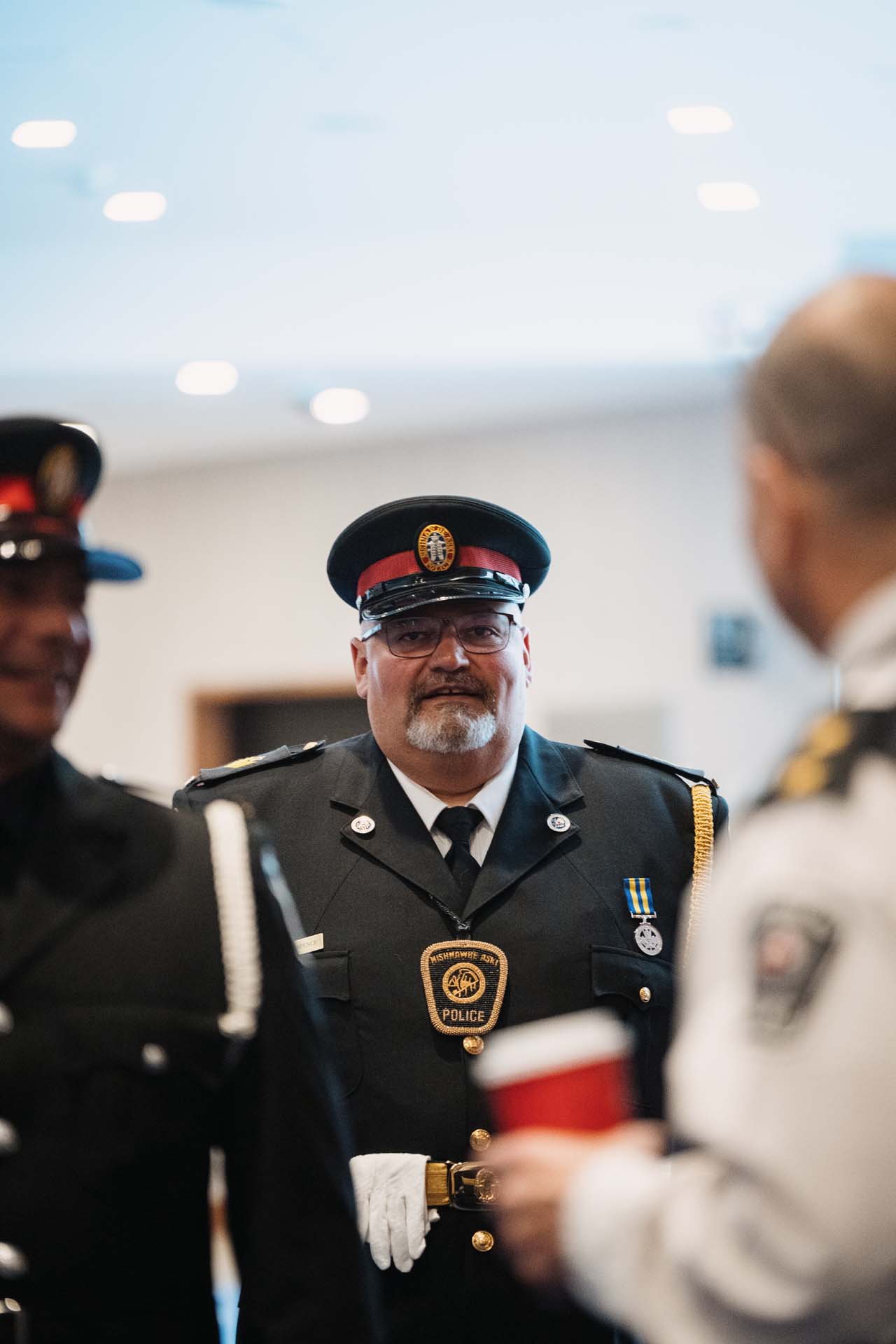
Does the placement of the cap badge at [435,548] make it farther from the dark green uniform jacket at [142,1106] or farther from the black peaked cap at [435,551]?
the dark green uniform jacket at [142,1106]

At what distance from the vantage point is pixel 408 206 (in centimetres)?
379

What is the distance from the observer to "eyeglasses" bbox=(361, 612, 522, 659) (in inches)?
82.2

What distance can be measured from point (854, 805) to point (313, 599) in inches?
198

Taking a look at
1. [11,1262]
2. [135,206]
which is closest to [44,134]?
[135,206]

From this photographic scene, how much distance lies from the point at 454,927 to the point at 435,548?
570 millimetres

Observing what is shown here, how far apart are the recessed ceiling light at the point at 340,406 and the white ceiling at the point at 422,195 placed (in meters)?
0.07

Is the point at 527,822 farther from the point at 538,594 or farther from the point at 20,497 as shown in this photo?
the point at 538,594

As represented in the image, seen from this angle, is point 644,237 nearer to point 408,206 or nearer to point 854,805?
point 408,206

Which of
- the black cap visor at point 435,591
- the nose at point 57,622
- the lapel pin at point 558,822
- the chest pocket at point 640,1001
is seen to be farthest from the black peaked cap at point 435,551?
the nose at point 57,622

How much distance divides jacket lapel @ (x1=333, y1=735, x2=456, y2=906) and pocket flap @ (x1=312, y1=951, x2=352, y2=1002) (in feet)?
0.48

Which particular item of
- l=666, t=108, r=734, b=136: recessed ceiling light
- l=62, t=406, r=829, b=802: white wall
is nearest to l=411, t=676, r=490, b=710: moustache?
l=666, t=108, r=734, b=136: recessed ceiling light

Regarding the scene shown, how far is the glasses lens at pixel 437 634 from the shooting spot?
2.09 m

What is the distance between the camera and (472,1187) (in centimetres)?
176

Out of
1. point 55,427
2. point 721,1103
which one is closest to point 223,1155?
point 721,1103
